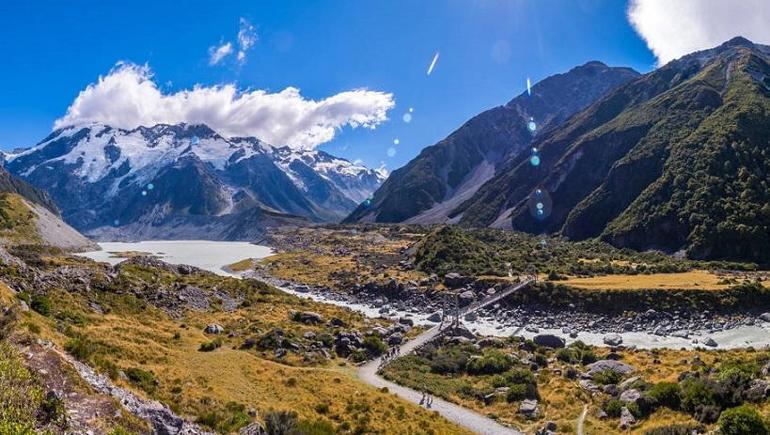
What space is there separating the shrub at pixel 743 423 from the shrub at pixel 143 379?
1121 inches

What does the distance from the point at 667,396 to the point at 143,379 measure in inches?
1238

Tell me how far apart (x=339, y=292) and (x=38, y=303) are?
6715 cm

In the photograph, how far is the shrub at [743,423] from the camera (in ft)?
70.9

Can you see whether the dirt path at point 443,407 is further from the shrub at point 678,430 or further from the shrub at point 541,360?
the shrub at point 541,360

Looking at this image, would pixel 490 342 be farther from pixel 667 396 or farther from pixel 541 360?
pixel 667 396

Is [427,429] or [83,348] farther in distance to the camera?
[427,429]

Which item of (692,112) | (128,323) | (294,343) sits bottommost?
(294,343)

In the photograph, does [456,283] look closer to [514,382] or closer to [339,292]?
[339,292]

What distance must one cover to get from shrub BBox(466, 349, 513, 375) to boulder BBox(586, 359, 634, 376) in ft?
23.5

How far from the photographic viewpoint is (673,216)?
13425 cm

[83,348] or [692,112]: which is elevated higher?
[692,112]

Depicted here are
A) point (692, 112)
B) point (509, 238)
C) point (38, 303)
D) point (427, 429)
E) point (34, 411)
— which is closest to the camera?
point (34, 411)

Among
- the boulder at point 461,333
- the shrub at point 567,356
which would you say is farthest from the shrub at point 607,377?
the boulder at point 461,333

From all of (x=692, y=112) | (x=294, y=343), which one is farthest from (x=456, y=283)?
(x=692, y=112)
